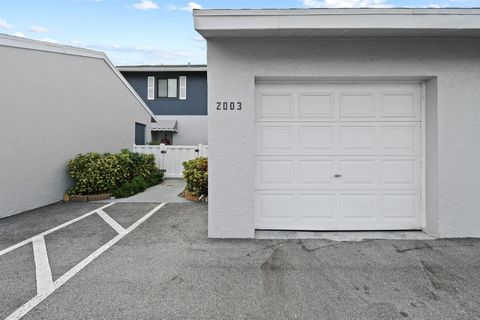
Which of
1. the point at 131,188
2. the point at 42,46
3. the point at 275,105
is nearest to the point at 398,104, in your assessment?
the point at 275,105

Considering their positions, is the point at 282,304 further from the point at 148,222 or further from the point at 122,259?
the point at 148,222

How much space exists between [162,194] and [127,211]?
1867 mm

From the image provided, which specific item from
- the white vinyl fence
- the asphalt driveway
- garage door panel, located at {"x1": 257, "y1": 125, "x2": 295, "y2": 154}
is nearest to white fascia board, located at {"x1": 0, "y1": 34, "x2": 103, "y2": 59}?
the white vinyl fence

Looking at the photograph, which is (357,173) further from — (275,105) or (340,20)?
(340,20)

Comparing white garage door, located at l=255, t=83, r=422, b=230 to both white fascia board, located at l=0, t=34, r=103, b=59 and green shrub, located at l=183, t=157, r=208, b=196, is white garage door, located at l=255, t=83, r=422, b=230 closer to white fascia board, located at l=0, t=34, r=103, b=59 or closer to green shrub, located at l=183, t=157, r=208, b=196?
green shrub, located at l=183, t=157, r=208, b=196

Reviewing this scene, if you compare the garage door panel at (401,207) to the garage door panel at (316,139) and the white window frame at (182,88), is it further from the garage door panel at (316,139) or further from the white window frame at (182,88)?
the white window frame at (182,88)

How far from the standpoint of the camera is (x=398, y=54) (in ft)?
13.8

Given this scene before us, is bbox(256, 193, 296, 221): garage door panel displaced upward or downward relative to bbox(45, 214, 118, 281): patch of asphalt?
upward

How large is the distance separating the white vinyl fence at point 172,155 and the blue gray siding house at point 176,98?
5818 mm

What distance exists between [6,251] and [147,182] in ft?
17.3

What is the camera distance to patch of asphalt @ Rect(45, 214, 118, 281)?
3.49m

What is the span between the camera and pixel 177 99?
54.9ft

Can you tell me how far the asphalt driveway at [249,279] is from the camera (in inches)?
99.3

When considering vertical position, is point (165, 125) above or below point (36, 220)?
above
